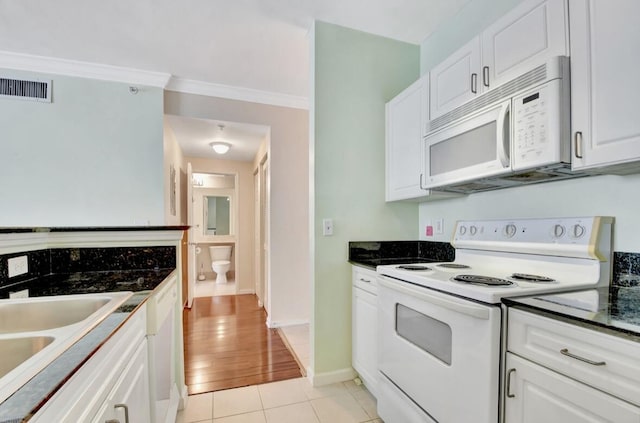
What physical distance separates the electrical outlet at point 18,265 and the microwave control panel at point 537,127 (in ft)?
7.35

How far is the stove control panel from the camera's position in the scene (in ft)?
4.08

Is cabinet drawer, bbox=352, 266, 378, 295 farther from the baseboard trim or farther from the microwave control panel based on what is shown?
the microwave control panel

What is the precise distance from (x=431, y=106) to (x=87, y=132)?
3.00 m

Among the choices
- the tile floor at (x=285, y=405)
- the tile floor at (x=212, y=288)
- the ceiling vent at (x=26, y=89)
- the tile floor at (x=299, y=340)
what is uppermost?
the ceiling vent at (x=26, y=89)

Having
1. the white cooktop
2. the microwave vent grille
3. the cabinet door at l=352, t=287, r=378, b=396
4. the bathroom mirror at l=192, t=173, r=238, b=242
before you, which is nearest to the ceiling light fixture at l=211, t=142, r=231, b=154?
the bathroom mirror at l=192, t=173, r=238, b=242

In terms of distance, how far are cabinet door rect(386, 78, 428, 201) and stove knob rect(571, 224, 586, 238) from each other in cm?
79

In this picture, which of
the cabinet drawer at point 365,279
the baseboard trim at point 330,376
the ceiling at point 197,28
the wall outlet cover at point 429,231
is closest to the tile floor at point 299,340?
the baseboard trim at point 330,376

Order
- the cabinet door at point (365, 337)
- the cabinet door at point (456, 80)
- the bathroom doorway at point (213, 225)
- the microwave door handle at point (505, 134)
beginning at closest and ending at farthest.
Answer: the microwave door handle at point (505, 134) < the cabinet door at point (456, 80) < the cabinet door at point (365, 337) < the bathroom doorway at point (213, 225)

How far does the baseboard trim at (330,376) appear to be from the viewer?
6.77ft

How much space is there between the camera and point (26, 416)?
16.7 inches

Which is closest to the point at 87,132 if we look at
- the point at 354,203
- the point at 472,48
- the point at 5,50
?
the point at 5,50

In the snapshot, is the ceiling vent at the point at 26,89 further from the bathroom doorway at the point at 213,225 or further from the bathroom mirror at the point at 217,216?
the bathroom mirror at the point at 217,216

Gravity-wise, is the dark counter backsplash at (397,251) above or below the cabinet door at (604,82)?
below

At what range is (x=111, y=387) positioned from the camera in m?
0.82
